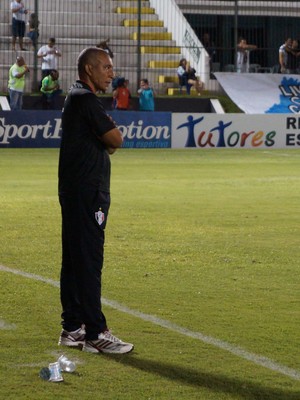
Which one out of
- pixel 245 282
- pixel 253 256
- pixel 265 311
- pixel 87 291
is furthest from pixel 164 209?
pixel 87 291

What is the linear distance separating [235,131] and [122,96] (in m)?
3.86

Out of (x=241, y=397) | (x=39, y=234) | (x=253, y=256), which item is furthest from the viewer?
(x=39, y=234)

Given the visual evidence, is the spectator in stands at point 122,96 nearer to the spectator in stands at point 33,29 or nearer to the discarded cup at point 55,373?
the spectator in stands at point 33,29

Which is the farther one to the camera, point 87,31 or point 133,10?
point 133,10

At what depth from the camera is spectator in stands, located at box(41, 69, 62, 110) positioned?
33.3 m

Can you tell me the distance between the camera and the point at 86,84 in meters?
7.35

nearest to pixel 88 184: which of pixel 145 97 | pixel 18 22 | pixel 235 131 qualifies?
pixel 235 131

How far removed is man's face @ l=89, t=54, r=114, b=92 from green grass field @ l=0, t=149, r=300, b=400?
178cm

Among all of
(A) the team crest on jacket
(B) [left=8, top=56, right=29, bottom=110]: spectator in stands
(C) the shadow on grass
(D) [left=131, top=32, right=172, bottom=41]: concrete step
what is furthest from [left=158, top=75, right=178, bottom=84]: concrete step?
(C) the shadow on grass

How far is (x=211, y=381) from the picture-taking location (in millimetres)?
6680

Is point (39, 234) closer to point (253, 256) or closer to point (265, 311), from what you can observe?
point (253, 256)

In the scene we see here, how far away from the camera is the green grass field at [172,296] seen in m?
6.68

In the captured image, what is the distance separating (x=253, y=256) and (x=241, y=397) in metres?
5.47

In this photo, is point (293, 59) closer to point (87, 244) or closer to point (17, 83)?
point (17, 83)
